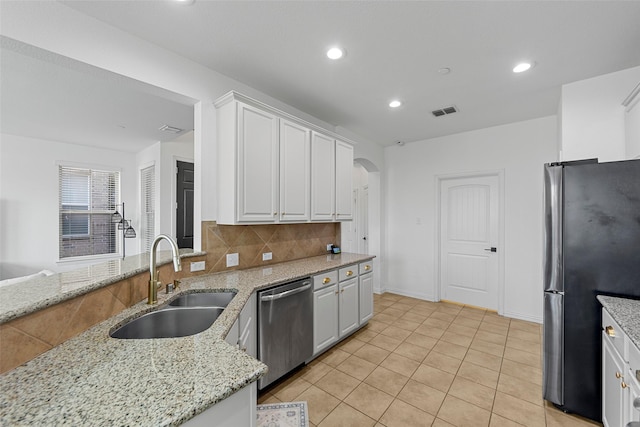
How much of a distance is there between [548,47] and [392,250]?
3621 millimetres

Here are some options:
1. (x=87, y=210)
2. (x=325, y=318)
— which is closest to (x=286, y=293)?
(x=325, y=318)

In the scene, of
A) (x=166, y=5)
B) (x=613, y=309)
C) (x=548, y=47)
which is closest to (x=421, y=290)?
(x=613, y=309)

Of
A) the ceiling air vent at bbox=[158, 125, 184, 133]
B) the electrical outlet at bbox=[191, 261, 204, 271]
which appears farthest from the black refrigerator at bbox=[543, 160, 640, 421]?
the ceiling air vent at bbox=[158, 125, 184, 133]

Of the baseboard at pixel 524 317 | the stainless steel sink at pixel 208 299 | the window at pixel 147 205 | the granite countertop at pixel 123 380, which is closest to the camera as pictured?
the granite countertop at pixel 123 380

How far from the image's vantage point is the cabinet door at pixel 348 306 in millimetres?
2969

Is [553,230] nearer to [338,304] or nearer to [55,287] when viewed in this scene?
[338,304]

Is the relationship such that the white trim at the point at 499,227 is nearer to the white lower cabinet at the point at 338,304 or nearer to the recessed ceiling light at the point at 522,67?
the white lower cabinet at the point at 338,304

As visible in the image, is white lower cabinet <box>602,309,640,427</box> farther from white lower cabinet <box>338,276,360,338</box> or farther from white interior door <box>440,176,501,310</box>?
white interior door <box>440,176,501,310</box>

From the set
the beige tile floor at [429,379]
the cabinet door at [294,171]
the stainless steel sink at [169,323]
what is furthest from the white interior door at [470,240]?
the stainless steel sink at [169,323]

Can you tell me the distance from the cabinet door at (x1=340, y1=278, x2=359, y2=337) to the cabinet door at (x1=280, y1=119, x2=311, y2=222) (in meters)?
0.92

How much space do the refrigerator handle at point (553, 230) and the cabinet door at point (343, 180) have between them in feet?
6.76

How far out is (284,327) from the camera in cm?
228

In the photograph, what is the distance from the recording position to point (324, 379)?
7.86ft

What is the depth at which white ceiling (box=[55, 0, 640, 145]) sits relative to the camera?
1716mm
